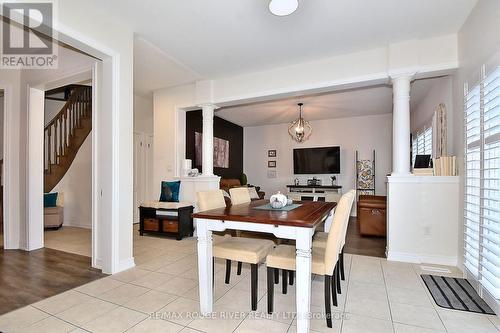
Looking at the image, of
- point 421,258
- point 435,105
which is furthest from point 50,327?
point 435,105

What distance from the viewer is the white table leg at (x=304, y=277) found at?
167 cm

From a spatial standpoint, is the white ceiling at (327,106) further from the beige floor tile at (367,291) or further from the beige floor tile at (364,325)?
the beige floor tile at (364,325)

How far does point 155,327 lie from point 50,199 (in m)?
4.74

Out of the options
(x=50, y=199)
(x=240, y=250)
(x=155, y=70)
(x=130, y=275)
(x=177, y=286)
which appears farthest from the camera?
(x=50, y=199)

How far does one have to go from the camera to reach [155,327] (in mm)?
1829

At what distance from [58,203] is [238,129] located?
16.3 ft

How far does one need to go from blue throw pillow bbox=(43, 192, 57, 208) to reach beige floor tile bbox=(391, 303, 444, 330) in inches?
236

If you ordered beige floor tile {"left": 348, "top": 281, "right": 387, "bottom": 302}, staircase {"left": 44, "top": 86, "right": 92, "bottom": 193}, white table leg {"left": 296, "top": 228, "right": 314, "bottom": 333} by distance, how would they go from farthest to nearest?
staircase {"left": 44, "top": 86, "right": 92, "bottom": 193}, beige floor tile {"left": 348, "top": 281, "right": 387, "bottom": 302}, white table leg {"left": 296, "top": 228, "right": 314, "bottom": 333}

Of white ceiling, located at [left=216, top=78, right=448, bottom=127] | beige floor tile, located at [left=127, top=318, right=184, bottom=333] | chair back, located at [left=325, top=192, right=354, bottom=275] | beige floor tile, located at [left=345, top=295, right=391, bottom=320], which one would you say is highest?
white ceiling, located at [left=216, top=78, right=448, bottom=127]

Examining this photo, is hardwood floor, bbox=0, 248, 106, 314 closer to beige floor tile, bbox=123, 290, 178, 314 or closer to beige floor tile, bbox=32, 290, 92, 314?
beige floor tile, bbox=32, 290, 92, 314

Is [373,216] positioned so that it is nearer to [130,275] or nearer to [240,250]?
[240,250]

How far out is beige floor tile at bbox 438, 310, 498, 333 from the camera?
1.82 m

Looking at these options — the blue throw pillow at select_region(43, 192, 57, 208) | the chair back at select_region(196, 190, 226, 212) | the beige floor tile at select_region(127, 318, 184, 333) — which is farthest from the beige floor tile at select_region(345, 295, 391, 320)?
the blue throw pillow at select_region(43, 192, 57, 208)

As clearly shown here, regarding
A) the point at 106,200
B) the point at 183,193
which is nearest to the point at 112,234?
the point at 106,200
